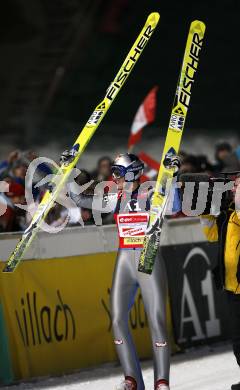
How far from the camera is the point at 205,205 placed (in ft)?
28.3

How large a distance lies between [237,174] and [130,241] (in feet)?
3.62

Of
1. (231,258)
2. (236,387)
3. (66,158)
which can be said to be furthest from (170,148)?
(236,387)

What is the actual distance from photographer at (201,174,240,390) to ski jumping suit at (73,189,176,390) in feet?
1.97

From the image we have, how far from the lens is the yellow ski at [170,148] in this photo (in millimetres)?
8086

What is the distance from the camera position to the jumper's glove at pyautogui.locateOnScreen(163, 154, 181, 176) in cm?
827

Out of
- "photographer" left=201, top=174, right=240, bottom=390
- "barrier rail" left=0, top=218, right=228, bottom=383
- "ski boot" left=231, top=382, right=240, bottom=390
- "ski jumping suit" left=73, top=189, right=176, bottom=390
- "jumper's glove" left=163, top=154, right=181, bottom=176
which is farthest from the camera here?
"barrier rail" left=0, top=218, right=228, bottom=383

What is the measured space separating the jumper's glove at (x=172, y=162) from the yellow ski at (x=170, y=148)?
0.03 meters

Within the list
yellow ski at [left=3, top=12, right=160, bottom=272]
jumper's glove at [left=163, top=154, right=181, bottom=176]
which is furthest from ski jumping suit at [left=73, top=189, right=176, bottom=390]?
yellow ski at [left=3, top=12, right=160, bottom=272]

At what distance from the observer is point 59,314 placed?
10086 millimetres

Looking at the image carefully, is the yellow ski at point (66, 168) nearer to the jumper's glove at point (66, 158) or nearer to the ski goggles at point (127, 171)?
the jumper's glove at point (66, 158)

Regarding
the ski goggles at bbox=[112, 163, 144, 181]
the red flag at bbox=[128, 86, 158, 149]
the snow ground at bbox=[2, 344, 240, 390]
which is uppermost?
the red flag at bbox=[128, 86, 158, 149]

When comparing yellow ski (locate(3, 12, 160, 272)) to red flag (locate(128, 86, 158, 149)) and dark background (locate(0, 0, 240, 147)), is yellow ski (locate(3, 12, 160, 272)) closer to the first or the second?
red flag (locate(128, 86, 158, 149))

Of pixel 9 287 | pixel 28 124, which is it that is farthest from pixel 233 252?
pixel 28 124

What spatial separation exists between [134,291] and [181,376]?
5.80 ft
